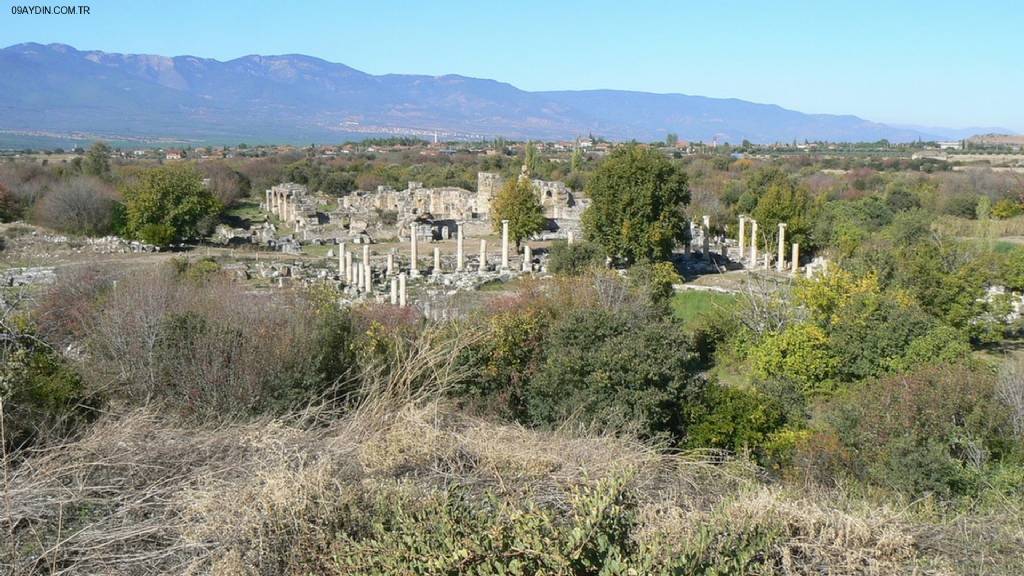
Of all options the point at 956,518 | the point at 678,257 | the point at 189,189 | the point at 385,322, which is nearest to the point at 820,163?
the point at 678,257

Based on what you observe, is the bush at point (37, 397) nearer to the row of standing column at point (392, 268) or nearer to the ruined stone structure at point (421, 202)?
the row of standing column at point (392, 268)

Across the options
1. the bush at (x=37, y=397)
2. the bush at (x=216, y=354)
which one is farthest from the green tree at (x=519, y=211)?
the bush at (x=37, y=397)

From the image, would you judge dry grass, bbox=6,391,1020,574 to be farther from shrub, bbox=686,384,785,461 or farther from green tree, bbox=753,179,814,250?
green tree, bbox=753,179,814,250

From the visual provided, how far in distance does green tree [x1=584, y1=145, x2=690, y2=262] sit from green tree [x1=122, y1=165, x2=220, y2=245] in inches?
661

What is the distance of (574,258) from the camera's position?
28891 millimetres

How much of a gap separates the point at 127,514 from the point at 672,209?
28316 mm

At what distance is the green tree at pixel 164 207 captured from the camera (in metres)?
34.4

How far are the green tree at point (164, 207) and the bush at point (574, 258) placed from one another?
16.1 meters

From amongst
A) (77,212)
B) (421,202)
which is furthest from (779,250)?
(77,212)

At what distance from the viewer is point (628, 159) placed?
32375mm

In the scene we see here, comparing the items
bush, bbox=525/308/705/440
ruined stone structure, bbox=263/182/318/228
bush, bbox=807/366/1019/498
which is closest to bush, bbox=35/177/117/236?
ruined stone structure, bbox=263/182/318/228

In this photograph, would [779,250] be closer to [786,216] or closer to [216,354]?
[786,216]

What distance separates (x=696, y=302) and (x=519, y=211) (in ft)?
39.1

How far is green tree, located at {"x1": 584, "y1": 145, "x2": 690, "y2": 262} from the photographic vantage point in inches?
1224
